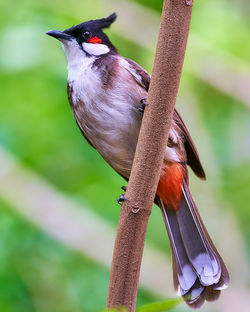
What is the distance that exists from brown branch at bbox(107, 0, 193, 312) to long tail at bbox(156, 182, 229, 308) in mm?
811

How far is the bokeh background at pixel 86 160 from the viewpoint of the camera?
363 cm

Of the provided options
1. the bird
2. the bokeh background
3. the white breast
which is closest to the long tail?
the bird

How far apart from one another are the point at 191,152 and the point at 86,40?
2.44 feet

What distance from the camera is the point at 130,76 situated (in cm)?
261

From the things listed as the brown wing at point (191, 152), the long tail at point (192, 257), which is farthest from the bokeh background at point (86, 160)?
the brown wing at point (191, 152)

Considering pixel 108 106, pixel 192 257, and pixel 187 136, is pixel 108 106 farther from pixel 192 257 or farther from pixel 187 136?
pixel 192 257

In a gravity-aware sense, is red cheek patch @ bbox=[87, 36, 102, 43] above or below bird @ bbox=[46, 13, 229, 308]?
above

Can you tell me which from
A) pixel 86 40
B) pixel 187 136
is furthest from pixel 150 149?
pixel 86 40

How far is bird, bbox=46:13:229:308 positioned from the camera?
2553 millimetres

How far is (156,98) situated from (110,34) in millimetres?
2658

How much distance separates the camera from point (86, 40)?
9.16 ft

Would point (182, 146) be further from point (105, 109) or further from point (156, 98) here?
point (156, 98)

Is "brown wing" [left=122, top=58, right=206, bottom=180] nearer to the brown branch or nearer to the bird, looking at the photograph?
the bird

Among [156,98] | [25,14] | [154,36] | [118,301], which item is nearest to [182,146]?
[156,98]
